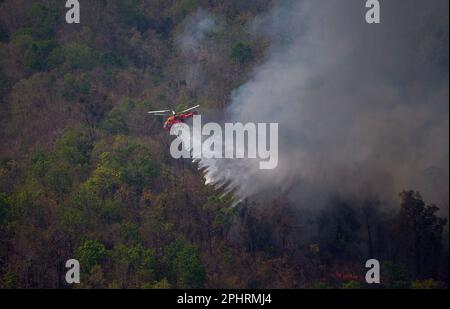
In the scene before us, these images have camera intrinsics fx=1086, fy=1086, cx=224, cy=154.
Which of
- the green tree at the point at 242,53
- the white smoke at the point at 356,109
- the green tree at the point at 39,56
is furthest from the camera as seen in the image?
the green tree at the point at 39,56

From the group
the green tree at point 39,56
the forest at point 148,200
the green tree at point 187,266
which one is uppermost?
the green tree at point 39,56

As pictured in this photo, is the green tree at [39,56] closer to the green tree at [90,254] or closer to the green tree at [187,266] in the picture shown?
the green tree at [90,254]

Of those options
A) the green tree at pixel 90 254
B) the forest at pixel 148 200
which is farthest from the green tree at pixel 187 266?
the green tree at pixel 90 254

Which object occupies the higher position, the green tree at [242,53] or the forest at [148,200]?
the green tree at [242,53]

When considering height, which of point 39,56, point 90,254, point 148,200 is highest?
point 39,56

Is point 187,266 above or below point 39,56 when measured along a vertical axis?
below

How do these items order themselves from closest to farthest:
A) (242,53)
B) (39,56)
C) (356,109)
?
(356,109)
(242,53)
(39,56)

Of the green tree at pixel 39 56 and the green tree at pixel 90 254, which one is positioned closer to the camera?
the green tree at pixel 90 254

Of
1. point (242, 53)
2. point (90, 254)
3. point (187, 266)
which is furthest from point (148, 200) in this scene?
point (242, 53)

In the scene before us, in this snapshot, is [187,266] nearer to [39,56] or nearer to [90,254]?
[90,254]
